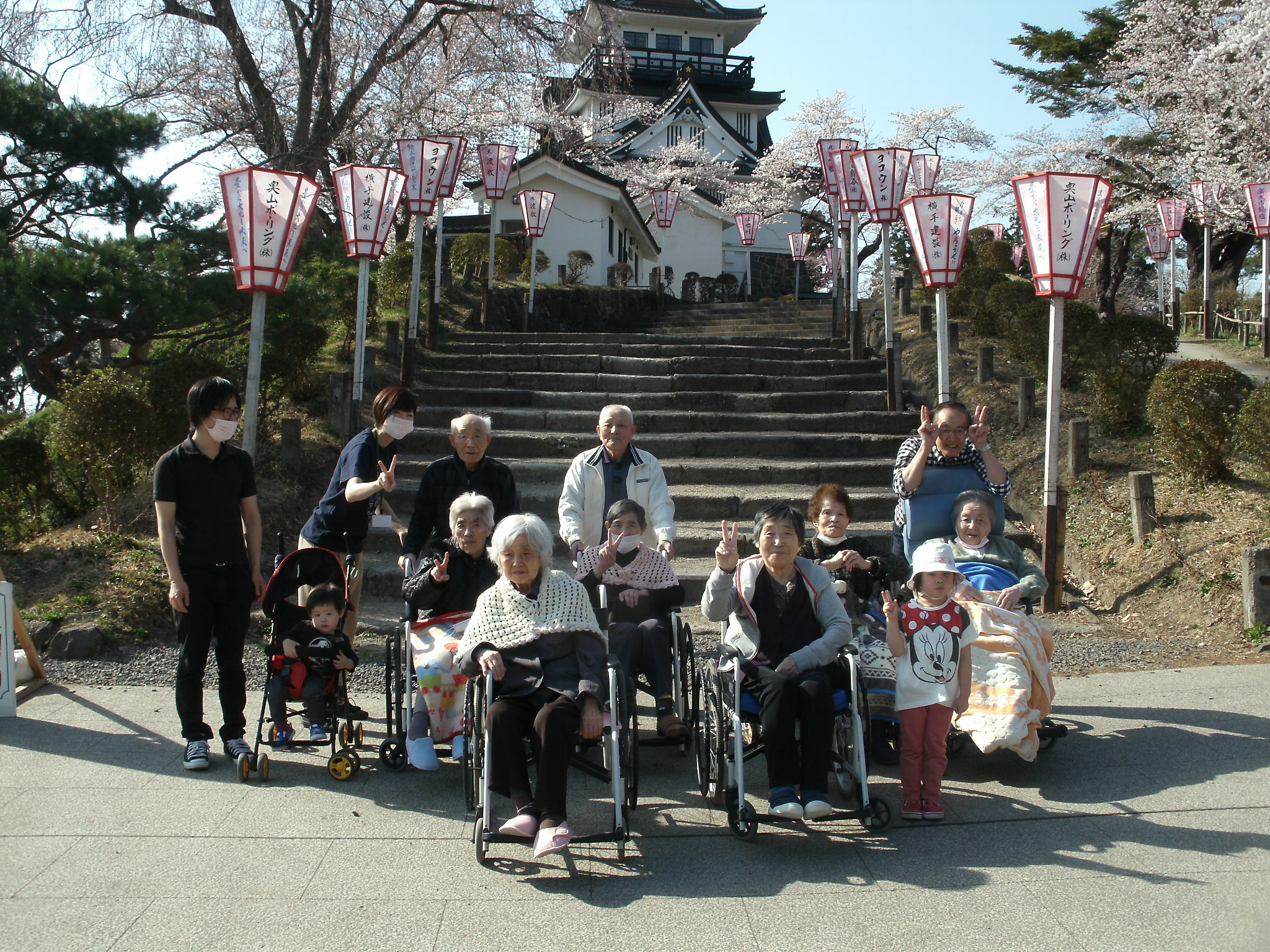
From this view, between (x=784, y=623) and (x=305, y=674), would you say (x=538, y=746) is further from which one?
(x=305, y=674)

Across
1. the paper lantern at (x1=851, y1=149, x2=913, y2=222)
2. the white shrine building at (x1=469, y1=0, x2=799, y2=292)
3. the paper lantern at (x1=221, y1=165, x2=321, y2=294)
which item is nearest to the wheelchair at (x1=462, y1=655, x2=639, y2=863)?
the paper lantern at (x1=221, y1=165, x2=321, y2=294)

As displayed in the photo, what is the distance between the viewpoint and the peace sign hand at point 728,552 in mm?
3746

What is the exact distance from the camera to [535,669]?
11.6 ft

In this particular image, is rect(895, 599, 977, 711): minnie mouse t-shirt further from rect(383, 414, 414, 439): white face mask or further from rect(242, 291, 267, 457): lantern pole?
rect(242, 291, 267, 457): lantern pole

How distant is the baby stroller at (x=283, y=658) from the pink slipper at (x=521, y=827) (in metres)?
1.09

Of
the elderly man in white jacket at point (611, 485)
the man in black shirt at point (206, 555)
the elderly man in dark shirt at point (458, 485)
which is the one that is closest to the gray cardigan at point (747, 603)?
the elderly man in white jacket at point (611, 485)

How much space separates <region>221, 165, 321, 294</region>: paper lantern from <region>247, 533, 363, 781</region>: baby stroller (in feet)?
7.91

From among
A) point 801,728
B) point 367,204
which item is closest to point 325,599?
point 801,728

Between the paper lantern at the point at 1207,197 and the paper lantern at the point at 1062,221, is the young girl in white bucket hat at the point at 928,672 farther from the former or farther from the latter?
the paper lantern at the point at 1207,197

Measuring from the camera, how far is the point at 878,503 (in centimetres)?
833

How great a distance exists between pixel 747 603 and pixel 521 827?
1255 millimetres

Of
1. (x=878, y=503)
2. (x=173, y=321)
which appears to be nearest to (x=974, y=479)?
(x=878, y=503)

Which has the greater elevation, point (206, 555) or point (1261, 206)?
point (1261, 206)

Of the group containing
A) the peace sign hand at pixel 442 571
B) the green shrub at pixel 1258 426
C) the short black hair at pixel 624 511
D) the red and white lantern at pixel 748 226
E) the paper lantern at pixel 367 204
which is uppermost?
the red and white lantern at pixel 748 226
